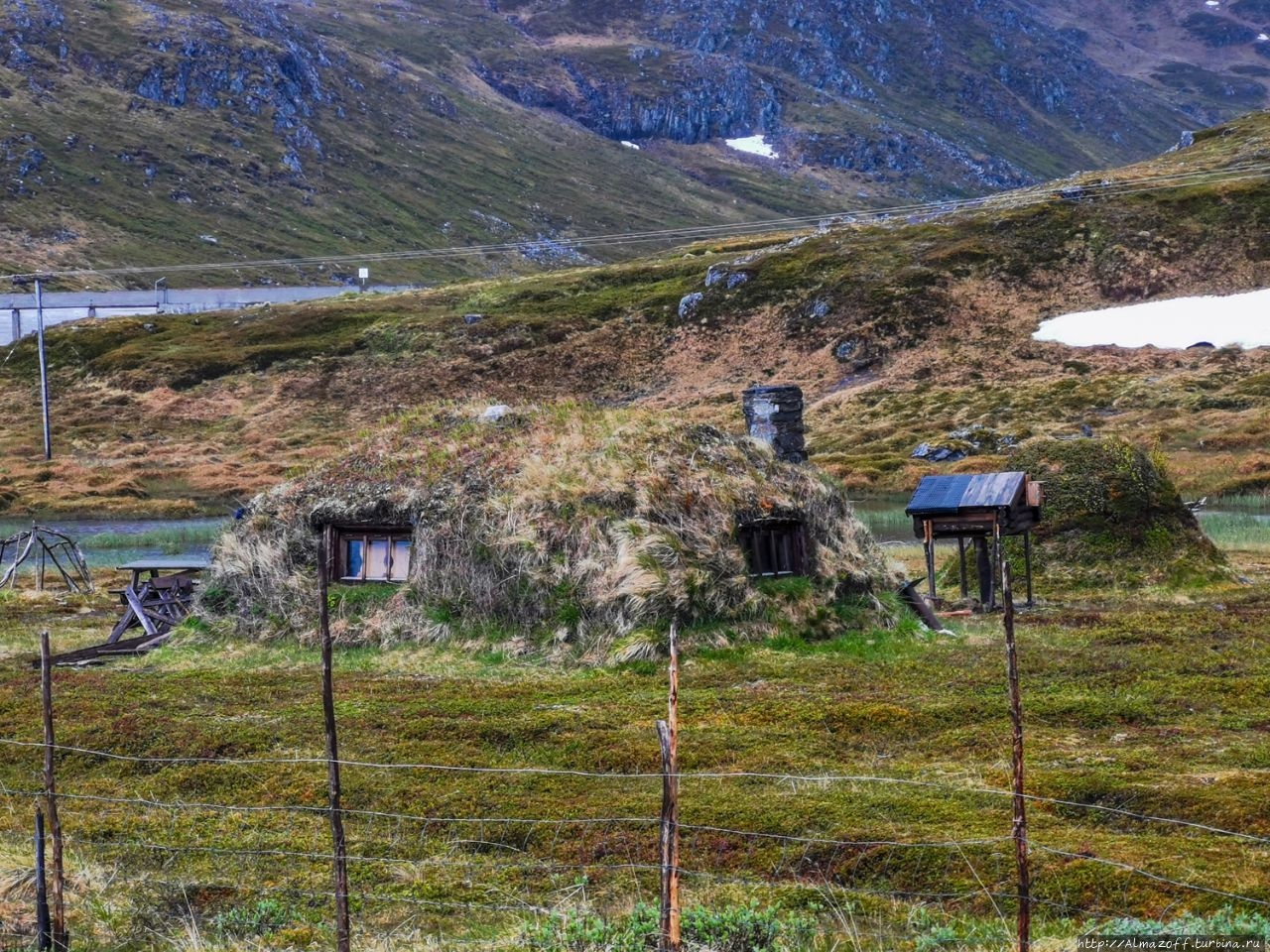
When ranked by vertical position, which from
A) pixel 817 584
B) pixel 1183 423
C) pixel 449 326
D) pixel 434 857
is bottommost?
pixel 434 857

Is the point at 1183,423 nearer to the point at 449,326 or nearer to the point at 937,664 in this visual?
the point at 937,664

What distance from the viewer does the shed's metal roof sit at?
32438 millimetres

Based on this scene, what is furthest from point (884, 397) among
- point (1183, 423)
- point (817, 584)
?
point (817, 584)

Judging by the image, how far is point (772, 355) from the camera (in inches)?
4023

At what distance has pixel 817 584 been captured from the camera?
Result: 2753 cm

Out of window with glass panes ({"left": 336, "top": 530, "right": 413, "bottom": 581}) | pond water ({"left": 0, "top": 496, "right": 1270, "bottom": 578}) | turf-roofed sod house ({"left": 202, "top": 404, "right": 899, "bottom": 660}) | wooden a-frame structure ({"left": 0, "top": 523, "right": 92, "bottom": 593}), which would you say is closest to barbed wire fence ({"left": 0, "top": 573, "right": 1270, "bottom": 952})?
turf-roofed sod house ({"left": 202, "top": 404, "right": 899, "bottom": 660})

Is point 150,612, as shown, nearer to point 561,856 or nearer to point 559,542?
point 559,542

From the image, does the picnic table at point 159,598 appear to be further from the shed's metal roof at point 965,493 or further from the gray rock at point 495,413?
the shed's metal roof at point 965,493

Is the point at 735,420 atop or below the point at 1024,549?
atop

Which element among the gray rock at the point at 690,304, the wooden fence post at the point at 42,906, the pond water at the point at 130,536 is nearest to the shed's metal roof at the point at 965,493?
the pond water at the point at 130,536

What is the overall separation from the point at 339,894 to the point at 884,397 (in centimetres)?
8279

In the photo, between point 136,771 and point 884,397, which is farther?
point 884,397

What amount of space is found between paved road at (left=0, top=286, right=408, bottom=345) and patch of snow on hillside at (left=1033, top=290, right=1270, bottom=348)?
82587mm

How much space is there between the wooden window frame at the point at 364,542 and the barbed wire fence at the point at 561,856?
11781mm
